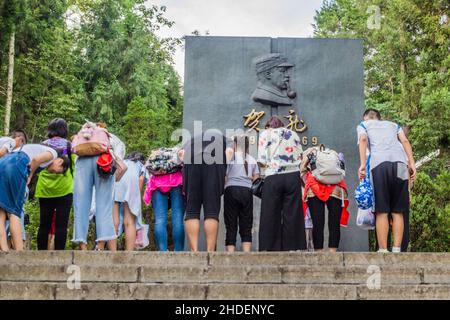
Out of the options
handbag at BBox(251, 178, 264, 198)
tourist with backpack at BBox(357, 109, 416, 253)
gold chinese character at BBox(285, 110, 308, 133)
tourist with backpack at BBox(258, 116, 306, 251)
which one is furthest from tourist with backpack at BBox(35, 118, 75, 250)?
gold chinese character at BBox(285, 110, 308, 133)

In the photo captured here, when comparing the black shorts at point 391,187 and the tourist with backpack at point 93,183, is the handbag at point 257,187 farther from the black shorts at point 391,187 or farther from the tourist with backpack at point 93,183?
the tourist with backpack at point 93,183

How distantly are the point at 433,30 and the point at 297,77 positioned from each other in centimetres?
1012

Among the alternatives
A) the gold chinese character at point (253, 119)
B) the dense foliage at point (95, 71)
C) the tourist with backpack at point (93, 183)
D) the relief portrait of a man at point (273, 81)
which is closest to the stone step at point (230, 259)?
the tourist with backpack at point (93, 183)

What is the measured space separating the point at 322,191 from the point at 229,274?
8.05ft

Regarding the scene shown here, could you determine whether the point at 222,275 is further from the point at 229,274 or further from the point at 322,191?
the point at 322,191

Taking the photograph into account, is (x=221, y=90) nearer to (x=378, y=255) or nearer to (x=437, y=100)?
(x=378, y=255)

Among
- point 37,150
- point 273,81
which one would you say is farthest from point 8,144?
point 273,81

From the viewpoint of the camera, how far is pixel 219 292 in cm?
528

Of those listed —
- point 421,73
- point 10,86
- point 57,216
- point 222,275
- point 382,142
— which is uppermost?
point 421,73

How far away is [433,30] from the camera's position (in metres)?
19.4

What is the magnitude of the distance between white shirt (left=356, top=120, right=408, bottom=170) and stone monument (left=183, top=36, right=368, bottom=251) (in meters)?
3.67

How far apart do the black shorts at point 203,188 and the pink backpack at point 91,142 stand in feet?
3.18
